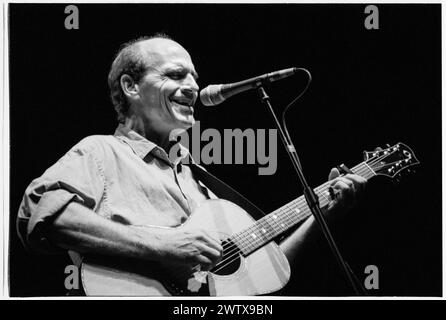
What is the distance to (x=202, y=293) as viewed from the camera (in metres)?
2.51

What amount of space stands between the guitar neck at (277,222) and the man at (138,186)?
66 millimetres

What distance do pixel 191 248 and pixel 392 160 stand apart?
3.75ft

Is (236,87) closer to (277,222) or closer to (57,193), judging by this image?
(277,222)

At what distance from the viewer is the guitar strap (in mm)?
2844

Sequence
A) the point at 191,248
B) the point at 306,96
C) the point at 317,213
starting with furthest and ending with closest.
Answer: the point at 306,96
the point at 191,248
the point at 317,213

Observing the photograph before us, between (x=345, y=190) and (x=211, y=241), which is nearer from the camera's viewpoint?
(x=211, y=241)

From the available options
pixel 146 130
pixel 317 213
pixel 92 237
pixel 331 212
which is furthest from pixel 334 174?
pixel 92 237

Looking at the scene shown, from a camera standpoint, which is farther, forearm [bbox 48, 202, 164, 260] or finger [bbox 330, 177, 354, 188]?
finger [bbox 330, 177, 354, 188]

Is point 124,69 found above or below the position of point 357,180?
above

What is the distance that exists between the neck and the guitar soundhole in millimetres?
585

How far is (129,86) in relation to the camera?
2.88 meters

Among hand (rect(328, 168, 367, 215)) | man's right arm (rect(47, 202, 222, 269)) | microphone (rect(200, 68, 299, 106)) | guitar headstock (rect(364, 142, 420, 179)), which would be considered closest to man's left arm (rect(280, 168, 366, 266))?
hand (rect(328, 168, 367, 215))

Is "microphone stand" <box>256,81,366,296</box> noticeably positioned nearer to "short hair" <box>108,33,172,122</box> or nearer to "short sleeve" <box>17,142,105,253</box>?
"short hair" <box>108,33,172,122</box>
